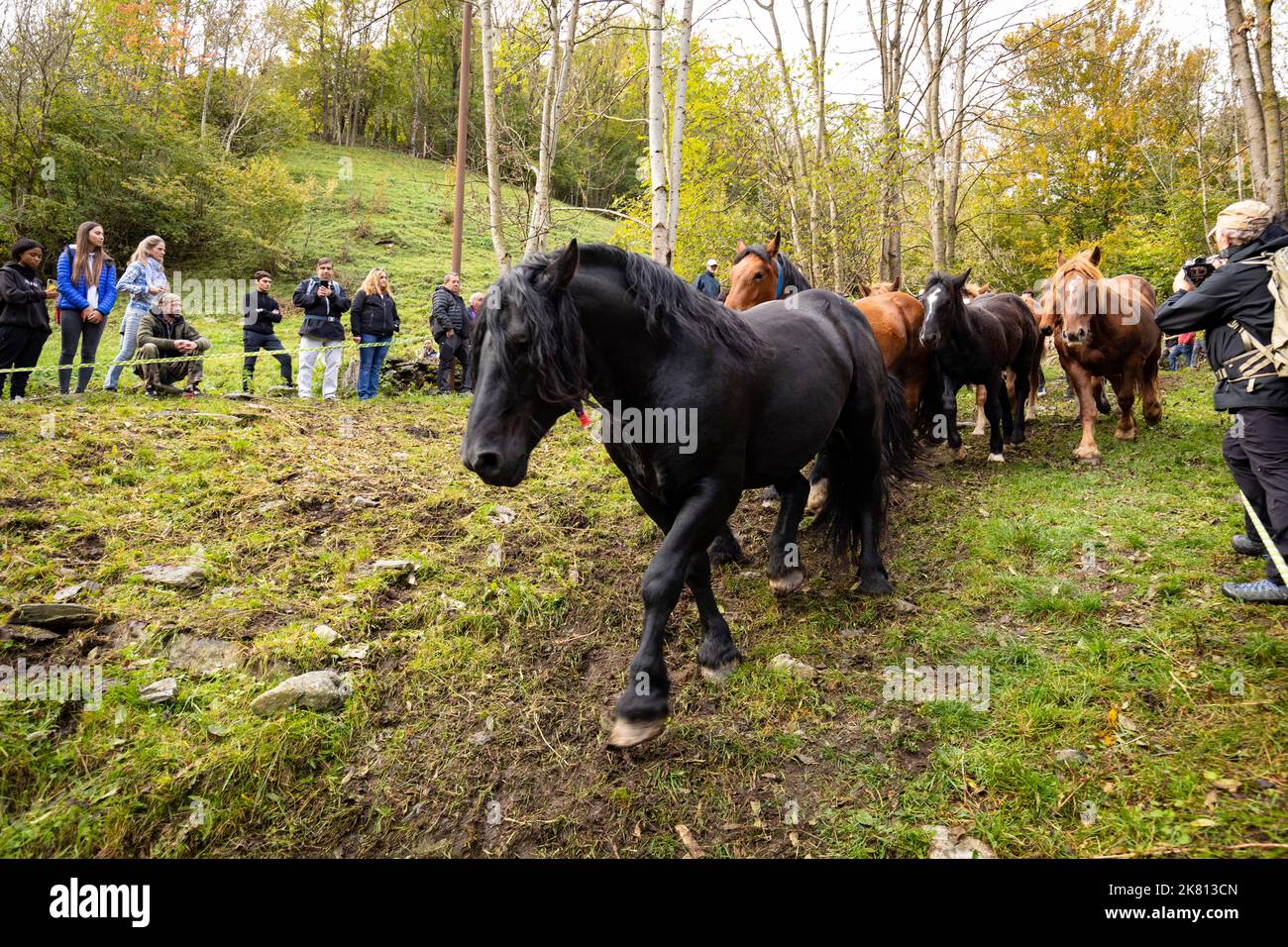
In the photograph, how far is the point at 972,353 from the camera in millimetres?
7719

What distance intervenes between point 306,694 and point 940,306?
7007 mm


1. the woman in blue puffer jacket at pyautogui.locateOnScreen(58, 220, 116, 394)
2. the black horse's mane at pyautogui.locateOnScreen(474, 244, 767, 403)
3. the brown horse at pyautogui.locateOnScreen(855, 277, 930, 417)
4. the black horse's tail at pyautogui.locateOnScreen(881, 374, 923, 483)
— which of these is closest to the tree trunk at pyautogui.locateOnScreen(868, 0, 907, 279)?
the brown horse at pyautogui.locateOnScreen(855, 277, 930, 417)

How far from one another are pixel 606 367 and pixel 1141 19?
31.6 meters

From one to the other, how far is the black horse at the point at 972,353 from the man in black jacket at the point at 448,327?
7794 mm

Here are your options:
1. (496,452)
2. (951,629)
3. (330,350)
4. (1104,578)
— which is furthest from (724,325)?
(330,350)

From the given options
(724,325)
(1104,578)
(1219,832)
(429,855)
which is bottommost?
(429,855)

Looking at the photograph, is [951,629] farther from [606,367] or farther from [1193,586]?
[606,367]

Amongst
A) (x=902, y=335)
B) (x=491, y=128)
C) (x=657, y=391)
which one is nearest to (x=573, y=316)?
(x=657, y=391)

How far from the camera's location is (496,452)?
273cm

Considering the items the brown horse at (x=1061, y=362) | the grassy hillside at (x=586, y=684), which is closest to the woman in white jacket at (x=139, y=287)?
the grassy hillside at (x=586, y=684)

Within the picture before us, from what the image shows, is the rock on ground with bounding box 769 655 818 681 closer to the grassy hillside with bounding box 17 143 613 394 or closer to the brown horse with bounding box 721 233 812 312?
the brown horse with bounding box 721 233 812 312

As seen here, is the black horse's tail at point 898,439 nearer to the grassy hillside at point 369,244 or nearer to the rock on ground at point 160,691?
the rock on ground at point 160,691

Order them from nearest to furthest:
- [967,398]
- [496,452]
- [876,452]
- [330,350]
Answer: [496,452]
[876,452]
[330,350]
[967,398]

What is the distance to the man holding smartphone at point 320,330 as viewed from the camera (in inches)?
Result: 406
